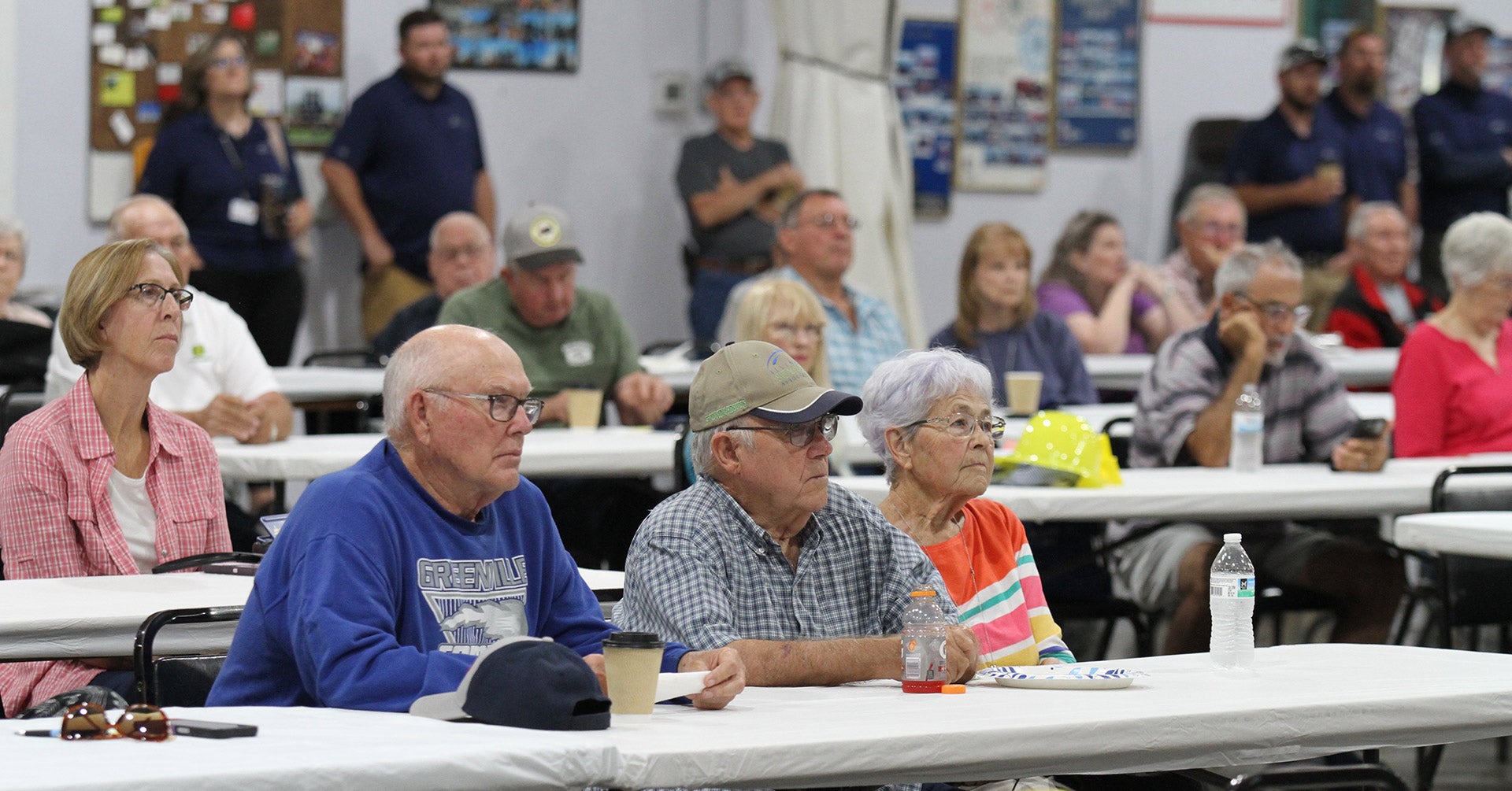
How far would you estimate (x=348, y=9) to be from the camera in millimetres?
8688

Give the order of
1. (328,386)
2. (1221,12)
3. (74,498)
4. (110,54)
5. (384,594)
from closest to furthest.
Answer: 1. (384,594)
2. (74,498)
3. (328,386)
4. (110,54)
5. (1221,12)

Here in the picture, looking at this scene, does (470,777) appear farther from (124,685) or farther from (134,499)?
(134,499)

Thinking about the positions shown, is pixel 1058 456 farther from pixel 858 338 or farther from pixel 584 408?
pixel 858 338

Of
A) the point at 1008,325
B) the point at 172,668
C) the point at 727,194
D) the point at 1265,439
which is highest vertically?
the point at 727,194

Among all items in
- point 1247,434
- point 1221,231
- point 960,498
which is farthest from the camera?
point 1221,231

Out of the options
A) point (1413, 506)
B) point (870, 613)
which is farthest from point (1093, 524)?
point (870, 613)

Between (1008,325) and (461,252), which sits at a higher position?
(461,252)

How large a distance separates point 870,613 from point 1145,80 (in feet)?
26.0

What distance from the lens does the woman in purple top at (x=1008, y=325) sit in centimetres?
623

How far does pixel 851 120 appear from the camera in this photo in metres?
8.79

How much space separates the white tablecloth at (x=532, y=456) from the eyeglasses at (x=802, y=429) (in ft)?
5.52

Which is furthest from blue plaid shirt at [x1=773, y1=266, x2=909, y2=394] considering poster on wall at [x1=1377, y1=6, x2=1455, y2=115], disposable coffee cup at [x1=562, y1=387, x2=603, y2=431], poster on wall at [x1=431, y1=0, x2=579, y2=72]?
poster on wall at [x1=1377, y1=6, x2=1455, y2=115]

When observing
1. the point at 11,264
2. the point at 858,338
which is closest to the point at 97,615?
the point at 11,264

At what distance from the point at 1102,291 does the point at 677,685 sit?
21.0 ft
